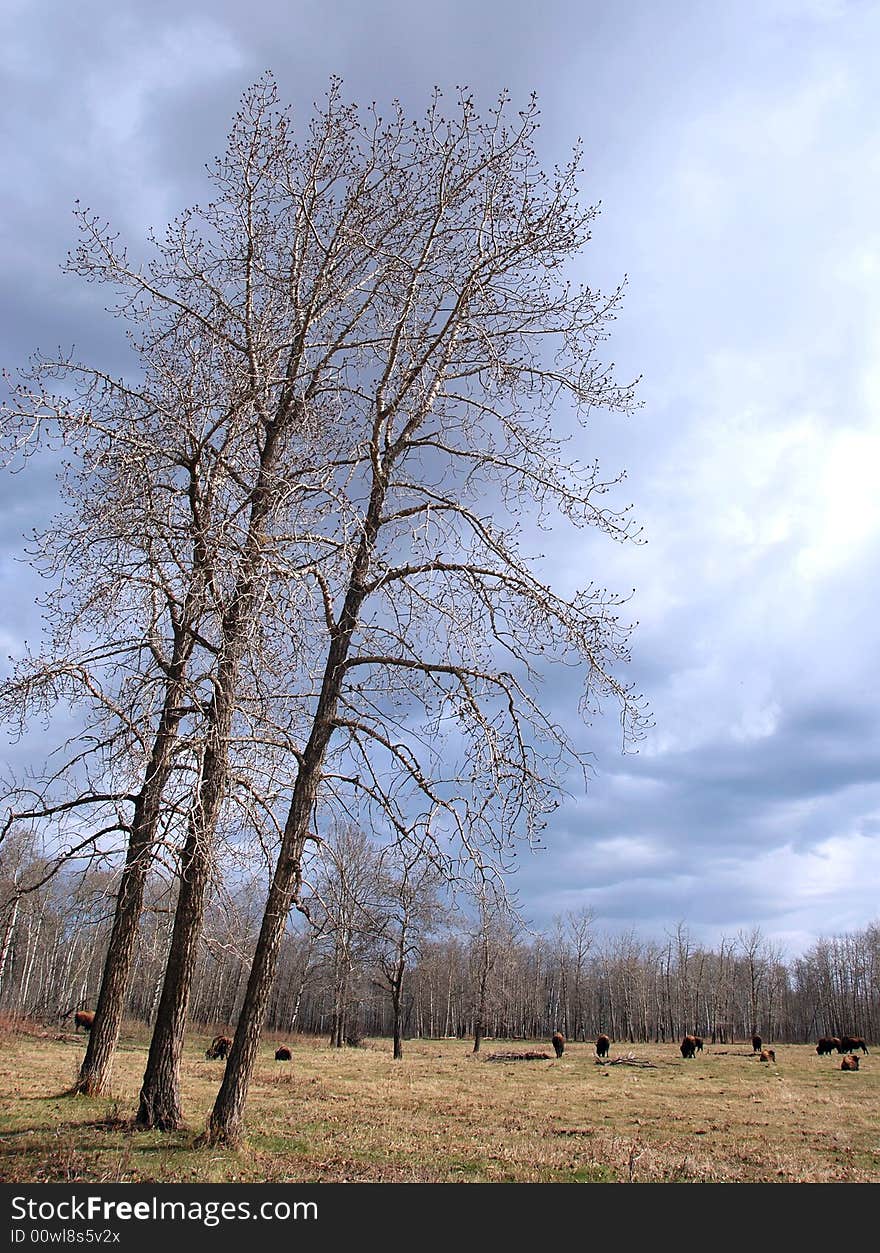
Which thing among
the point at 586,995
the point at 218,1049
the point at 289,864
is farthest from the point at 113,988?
the point at 586,995

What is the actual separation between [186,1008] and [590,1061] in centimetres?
3687

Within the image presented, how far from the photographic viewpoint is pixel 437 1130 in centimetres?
1288

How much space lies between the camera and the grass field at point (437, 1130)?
8.43 metres

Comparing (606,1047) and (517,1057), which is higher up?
(606,1047)

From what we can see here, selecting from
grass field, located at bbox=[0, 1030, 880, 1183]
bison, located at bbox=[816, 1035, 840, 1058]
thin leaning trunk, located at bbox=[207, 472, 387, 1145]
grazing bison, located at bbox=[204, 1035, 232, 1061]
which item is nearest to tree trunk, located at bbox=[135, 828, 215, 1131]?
grass field, located at bbox=[0, 1030, 880, 1183]

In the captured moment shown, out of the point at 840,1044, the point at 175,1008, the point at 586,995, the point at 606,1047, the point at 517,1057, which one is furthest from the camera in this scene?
the point at 586,995

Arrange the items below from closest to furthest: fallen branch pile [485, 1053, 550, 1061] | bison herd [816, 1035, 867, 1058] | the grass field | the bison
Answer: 1. the grass field
2. fallen branch pile [485, 1053, 550, 1061]
3. the bison
4. bison herd [816, 1035, 867, 1058]

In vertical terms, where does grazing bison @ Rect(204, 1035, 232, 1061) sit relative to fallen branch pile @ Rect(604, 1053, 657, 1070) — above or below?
above

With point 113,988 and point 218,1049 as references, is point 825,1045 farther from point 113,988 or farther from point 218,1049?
point 113,988

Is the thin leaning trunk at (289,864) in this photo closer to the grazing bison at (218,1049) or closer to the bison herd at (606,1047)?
the bison herd at (606,1047)

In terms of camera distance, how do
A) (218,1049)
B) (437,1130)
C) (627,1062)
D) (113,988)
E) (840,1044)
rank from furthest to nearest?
1. (840,1044)
2. (627,1062)
3. (218,1049)
4. (113,988)
5. (437,1130)

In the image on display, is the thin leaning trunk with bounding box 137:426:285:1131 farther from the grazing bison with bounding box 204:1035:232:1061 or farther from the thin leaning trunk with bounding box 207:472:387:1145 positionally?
the grazing bison with bounding box 204:1035:232:1061

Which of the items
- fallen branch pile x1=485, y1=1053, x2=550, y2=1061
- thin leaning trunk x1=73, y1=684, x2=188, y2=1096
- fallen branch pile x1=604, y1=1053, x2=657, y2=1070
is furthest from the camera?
fallen branch pile x1=485, y1=1053, x2=550, y2=1061

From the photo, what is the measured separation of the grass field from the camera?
8.43 metres
